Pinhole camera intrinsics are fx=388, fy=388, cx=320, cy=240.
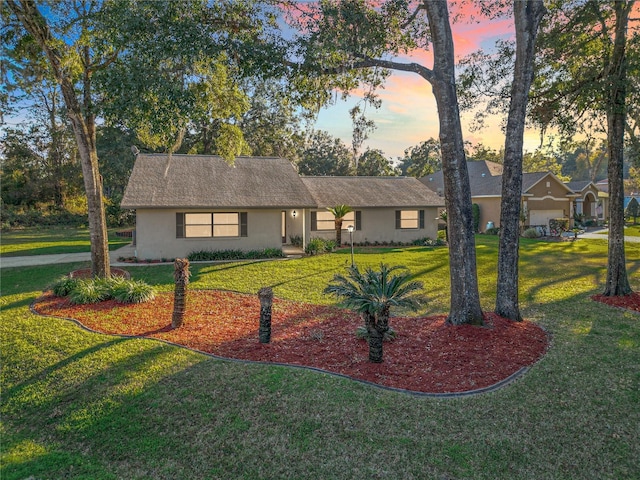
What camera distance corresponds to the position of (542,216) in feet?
97.8

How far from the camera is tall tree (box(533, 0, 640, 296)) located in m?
9.67

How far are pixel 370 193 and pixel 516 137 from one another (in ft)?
50.4

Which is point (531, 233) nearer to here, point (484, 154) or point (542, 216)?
point (542, 216)

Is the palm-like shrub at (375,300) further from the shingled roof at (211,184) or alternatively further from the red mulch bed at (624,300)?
the shingled roof at (211,184)

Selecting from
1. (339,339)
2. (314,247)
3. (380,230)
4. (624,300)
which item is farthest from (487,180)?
(339,339)

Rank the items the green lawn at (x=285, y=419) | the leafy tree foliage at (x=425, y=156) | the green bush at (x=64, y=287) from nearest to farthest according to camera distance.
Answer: the green lawn at (x=285, y=419), the green bush at (x=64, y=287), the leafy tree foliage at (x=425, y=156)

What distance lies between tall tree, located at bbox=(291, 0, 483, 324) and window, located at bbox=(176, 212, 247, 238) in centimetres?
1050

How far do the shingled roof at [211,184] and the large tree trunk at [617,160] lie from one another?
11015 mm

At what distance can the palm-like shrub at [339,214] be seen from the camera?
20.6m

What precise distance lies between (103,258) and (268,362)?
781 cm

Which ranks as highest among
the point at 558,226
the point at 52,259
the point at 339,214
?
the point at 339,214

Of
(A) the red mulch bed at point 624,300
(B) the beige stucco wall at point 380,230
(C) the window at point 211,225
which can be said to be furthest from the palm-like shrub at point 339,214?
(A) the red mulch bed at point 624,300

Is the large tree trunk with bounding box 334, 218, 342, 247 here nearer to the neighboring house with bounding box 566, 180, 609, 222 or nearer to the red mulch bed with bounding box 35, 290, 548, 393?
the red mulch bed with bounding box 35, 290, 548, 393

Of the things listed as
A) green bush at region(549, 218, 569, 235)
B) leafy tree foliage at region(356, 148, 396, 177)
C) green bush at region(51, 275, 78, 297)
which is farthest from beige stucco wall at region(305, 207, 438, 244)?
leafy tree foliage at region(356, 148, 396, 177)
